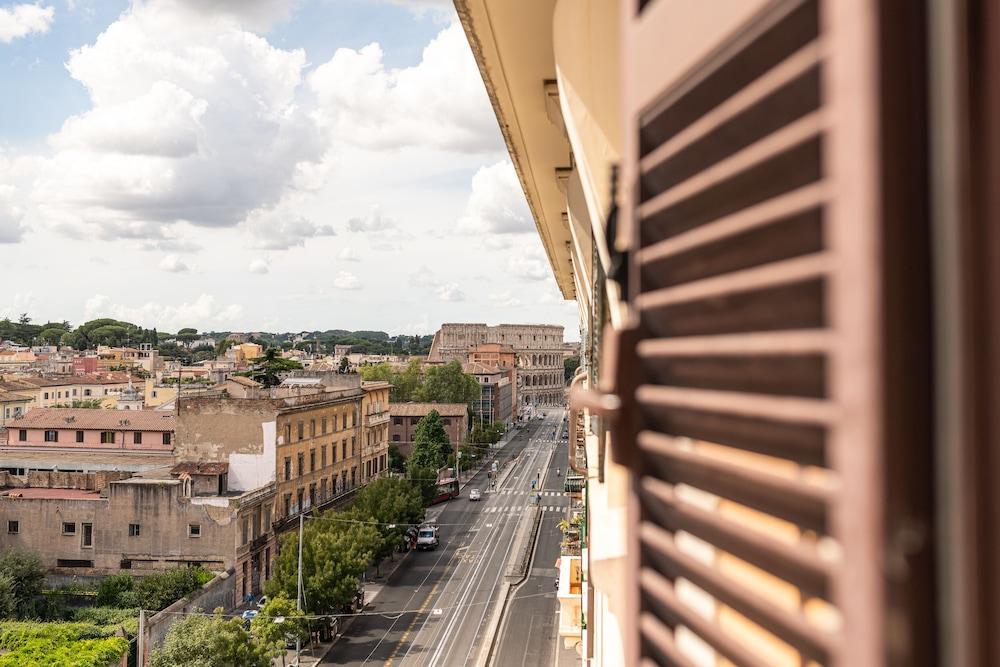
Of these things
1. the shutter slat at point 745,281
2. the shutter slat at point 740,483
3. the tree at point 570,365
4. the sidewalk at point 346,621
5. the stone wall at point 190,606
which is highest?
the shutter slat at point 745,281

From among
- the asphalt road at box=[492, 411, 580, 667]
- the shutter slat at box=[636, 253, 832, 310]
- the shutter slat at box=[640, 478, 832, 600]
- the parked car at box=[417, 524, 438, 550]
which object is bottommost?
the asphalt road at box=[492, 411, 580, 667]

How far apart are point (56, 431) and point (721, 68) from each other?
4724 cm

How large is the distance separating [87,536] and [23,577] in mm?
3293

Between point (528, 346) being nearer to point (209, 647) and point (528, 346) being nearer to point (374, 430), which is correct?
point (374, 430)

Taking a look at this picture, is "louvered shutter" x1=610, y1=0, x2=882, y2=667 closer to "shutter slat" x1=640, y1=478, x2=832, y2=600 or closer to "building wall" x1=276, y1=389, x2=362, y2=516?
"shutter slat" x1=640, y1=478, x2=832, y2=600

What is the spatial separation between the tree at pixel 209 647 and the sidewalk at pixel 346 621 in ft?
9.40

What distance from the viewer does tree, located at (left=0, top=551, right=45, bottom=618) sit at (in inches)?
1062

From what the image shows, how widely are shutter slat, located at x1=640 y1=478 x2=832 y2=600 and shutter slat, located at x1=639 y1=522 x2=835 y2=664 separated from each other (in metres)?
0.05

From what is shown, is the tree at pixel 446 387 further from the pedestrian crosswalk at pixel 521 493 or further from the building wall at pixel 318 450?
the building wall at pixel 318 450

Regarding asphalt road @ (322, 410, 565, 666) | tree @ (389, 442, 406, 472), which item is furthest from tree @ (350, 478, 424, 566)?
tree @ (389, 442, 406, 472)

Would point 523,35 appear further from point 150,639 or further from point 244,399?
point 244,399

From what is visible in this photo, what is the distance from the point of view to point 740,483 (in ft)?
5.16

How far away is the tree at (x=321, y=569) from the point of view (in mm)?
28094

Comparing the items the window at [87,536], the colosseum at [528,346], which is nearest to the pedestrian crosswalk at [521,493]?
the window at [87,536]
